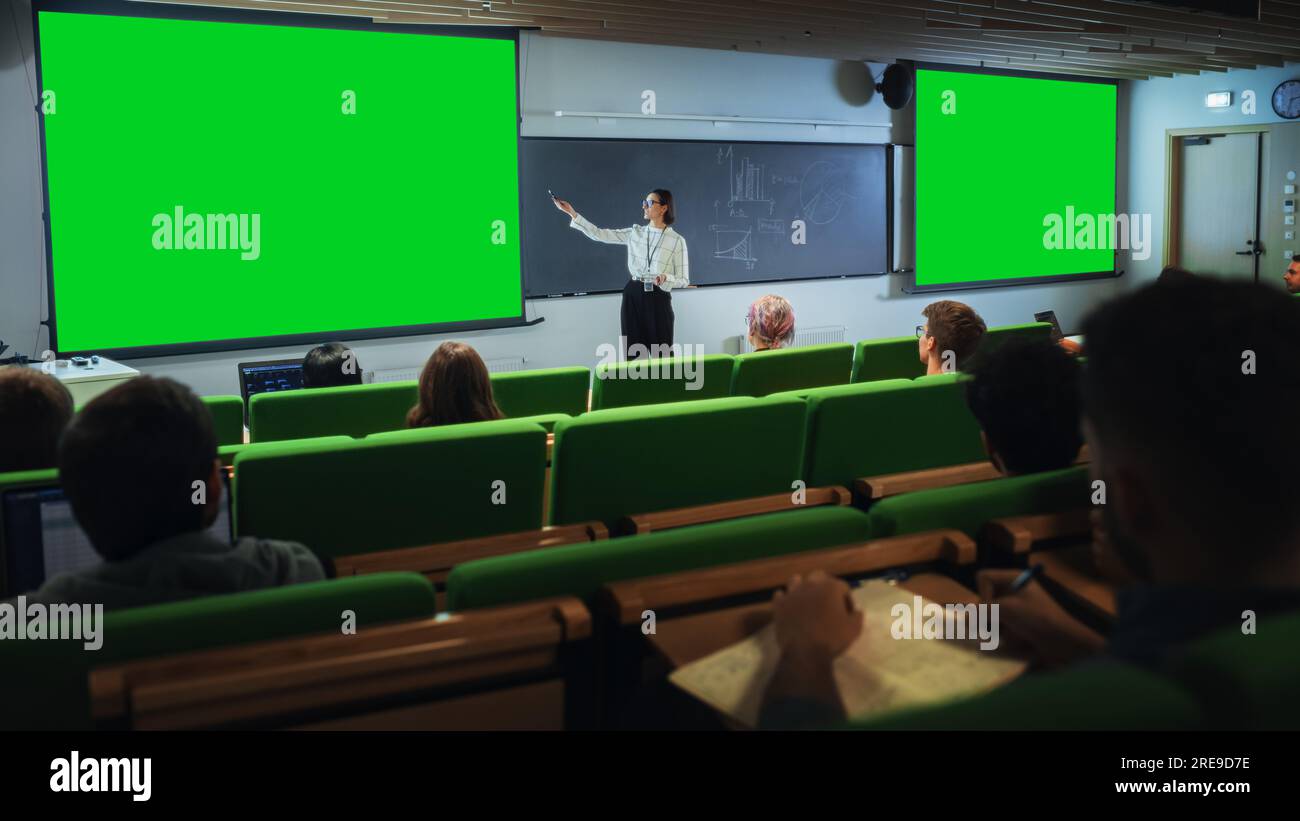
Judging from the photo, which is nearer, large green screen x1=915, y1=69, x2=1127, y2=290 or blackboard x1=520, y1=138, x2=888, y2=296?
blackboard x1=520, y1=138, x2=888, y2=296

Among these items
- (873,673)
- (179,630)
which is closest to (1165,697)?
(873,673)

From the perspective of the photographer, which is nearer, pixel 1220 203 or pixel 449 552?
pixel 449 552

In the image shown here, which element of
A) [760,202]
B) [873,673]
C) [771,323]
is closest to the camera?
[873,673]

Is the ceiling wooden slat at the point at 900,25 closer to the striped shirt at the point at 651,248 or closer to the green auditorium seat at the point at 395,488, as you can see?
the striped shirt at the point at 651,248

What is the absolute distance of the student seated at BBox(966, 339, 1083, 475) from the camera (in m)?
2.17

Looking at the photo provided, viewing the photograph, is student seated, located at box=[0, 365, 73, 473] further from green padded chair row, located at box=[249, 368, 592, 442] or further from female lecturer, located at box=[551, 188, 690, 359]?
female lecturer, located at box=[551, 188, 690, 359]

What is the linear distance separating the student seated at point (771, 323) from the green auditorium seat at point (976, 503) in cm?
334

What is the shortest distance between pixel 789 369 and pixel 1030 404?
7.19ft

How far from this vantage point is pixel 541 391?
13.7ft

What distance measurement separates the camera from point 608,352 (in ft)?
27.3

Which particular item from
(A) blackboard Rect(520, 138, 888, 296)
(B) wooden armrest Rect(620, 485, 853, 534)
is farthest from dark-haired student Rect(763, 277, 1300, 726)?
(A) blackboard Rect(520, 138, 888, 296)

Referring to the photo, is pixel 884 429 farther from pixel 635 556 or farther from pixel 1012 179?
pixel 1012 179

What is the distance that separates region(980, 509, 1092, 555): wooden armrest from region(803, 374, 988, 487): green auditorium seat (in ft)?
3.68

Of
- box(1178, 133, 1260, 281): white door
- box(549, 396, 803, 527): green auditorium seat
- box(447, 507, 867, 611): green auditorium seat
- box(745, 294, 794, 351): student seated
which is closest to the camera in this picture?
box(447, 507, 867, 611): green auditorium seat
